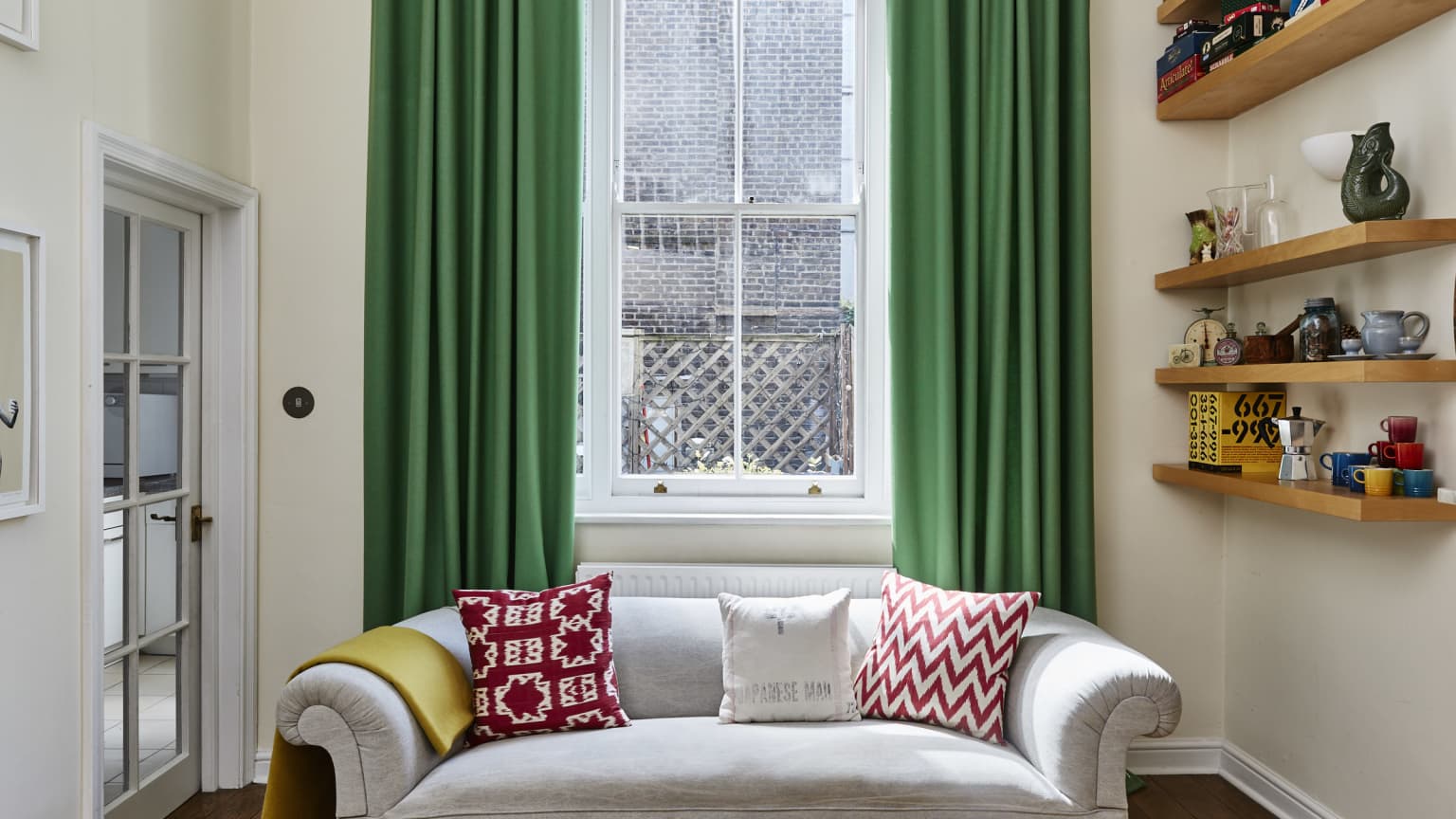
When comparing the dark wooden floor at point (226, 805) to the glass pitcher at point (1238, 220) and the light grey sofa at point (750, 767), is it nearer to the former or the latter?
the light grey sofa at point (750, 767)

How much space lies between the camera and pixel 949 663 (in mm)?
2432

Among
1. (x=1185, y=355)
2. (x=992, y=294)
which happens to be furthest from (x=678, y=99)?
(x=1185, y=355)

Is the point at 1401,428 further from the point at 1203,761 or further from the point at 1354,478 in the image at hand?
the point at 1203,761

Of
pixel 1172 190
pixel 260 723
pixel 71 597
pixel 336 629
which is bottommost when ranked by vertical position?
pixel 260 723

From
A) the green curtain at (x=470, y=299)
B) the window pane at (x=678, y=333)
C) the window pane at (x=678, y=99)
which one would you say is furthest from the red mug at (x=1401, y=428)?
the green curtain at (x=470, y=299)

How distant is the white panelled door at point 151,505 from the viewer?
2.50 metres

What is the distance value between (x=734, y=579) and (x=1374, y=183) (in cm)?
200

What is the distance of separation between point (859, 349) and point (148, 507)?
7.23 feet

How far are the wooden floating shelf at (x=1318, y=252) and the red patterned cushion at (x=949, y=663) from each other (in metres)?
1.09

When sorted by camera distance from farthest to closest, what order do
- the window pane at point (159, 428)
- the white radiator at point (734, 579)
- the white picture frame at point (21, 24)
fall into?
the white radiator at point (734, 579)
the window pane at point (159, 428)
the white picture frame at point (21, 24)

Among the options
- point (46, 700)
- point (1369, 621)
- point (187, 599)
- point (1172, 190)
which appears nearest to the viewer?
point (46, 700)

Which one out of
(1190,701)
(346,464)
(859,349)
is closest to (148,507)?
(346,464)

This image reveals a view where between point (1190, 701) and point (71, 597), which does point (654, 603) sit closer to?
point (71, 597)

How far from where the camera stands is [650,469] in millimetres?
3191
